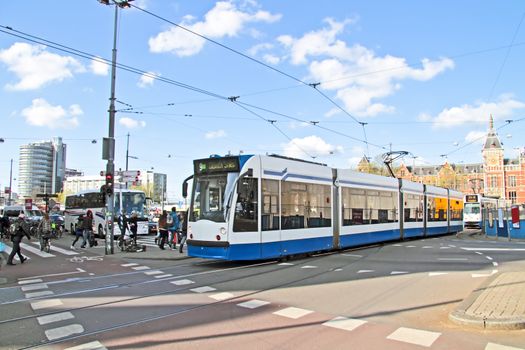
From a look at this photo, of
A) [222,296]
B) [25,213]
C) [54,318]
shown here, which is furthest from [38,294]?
[25,213]

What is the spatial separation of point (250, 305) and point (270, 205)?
5979 millimetres

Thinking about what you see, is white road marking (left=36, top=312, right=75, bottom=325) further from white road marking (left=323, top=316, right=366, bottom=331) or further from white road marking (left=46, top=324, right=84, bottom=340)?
white road marking (left=323, top=316, right=366, bottom=331)

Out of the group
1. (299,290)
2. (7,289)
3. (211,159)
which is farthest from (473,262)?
(7,289)

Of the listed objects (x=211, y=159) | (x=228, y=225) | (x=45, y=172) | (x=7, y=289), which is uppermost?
(x=45, y=172)

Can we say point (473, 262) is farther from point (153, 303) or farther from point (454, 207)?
point (454, 207)

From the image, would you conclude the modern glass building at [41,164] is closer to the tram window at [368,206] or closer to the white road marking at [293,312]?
the tram window at [368,206]

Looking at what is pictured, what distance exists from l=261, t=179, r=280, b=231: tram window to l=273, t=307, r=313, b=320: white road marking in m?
5.92

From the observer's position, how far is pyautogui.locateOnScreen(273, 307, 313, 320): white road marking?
7430 mm

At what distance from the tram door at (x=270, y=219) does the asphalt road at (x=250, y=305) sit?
0.53 metres

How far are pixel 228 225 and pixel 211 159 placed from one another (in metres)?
2.26

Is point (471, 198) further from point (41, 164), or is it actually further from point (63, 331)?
point (41, 164)

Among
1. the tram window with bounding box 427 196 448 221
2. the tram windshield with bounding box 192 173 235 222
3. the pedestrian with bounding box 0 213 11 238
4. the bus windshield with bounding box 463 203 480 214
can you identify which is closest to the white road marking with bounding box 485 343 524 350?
the tram windshield with bounding box 192 173 235 222

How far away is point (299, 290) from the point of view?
9.72m

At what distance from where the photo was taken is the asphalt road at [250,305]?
6.08 meters
